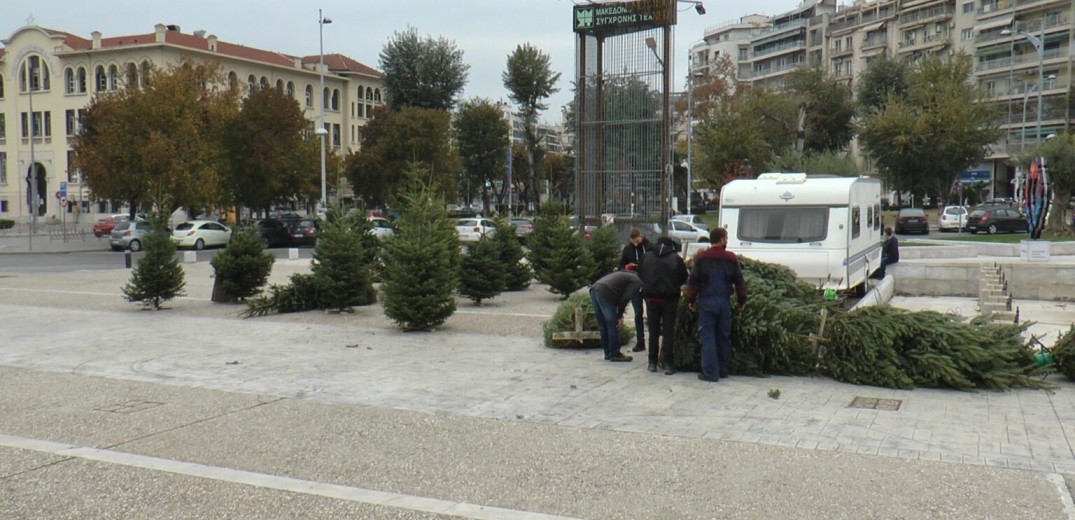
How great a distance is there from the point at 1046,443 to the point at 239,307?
14215 millimetres

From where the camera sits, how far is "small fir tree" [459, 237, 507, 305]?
1797 centimetres

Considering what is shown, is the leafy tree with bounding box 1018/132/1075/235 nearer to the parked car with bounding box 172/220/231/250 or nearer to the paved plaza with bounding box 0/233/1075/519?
the paved plaza with bounding box 0/233/1075/519

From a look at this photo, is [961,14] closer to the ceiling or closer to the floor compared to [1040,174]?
closer to the ceiling

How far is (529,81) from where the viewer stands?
60906 millimetres

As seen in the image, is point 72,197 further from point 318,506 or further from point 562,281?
point 318,506

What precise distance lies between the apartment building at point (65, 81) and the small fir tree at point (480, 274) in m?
57.5

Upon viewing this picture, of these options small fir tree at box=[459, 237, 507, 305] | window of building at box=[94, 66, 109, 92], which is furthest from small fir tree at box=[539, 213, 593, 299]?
window of building at box=[94, 66, 109, 92]

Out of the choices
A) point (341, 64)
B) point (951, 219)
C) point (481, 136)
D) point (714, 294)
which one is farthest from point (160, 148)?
point (341, 64)

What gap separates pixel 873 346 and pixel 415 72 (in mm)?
55715

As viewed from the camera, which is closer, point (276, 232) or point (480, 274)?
point (480, 274)

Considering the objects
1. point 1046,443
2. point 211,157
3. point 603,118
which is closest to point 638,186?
point 603,118

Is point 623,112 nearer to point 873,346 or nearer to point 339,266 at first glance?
point 339,266

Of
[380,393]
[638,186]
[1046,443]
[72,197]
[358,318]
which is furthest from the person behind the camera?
[72,197]

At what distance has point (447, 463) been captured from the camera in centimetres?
692
